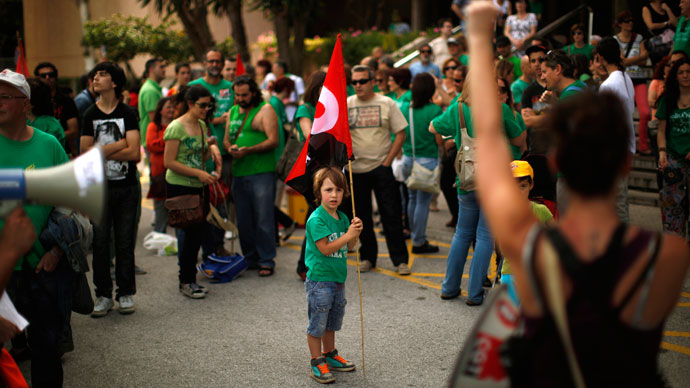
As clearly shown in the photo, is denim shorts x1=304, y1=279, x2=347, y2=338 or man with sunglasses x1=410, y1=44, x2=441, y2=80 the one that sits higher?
man with sunglasses x1=410, y1=44, x2=441, y2=80

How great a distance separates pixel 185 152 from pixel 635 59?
6.64m

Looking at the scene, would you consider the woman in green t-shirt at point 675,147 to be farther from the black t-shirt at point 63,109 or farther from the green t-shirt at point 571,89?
the black t-shirt at point 63,109

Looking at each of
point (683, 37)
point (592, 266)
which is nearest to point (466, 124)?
point (683, 37)

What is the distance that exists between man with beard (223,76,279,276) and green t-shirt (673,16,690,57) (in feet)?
16.3

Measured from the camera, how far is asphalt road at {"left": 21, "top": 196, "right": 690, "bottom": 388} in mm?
4711

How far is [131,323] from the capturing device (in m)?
5.93

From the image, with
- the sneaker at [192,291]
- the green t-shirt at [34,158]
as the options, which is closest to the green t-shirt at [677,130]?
the sneaker at [192,291]

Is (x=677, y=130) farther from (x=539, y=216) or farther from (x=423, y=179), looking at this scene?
(x=539, y=216)

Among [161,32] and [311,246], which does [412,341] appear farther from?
[161,32]

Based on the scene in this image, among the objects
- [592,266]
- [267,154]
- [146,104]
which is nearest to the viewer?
[592,266]

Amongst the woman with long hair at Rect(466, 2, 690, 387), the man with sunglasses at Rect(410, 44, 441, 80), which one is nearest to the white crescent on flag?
the woman with long hair at Rect(466, 2, 690, 387)

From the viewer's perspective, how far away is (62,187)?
2.39m

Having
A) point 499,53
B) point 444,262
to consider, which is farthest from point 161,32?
point 444,262

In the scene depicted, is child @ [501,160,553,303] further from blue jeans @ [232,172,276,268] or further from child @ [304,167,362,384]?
blue jeans @ [232,172,276,268]
